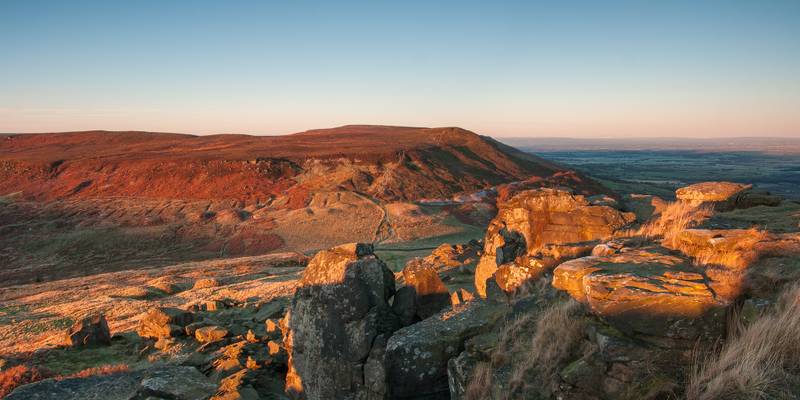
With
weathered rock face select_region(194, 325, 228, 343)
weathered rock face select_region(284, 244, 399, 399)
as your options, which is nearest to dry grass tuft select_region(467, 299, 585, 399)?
weathered rock face select_region(284, 244, 399, 399)

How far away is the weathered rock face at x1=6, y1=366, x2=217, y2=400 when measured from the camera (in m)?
8.16

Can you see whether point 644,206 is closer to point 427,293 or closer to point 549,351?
point 427,293

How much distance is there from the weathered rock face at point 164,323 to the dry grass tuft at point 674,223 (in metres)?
15.3

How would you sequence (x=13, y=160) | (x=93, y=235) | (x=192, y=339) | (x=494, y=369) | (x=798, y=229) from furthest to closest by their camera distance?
(x=13, y=160) < (x=93, y=235) < (x=192, y=339) < (x=798, y=229) < (x=494, y=369)

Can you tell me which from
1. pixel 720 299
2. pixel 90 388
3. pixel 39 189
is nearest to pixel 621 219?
pixel 720 299

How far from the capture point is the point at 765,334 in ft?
15.8

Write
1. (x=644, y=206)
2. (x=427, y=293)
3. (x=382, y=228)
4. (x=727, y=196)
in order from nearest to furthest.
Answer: (x=427, y=293) → (x=727, y=196) → (x=644, y=206) → (x=382, y=228)

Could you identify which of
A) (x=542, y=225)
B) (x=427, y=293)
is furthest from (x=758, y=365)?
(x=542, y=225)

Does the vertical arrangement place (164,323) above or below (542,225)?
below

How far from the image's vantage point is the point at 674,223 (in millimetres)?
10047

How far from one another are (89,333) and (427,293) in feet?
42.3

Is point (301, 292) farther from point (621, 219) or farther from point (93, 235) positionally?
point (93, 235)

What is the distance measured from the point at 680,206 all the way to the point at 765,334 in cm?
891

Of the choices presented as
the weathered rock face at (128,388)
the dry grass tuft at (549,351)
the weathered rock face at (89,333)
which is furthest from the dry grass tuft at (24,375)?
the dry grass tuft at (549,351)
